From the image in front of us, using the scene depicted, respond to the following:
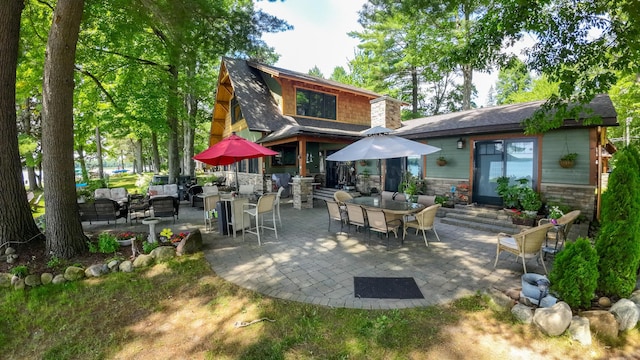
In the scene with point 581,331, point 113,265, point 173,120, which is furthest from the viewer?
point 173,120

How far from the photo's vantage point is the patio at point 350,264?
367 centimetres

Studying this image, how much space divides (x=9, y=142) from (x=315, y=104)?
11.2 m

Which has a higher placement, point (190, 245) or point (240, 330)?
point (190, 245)

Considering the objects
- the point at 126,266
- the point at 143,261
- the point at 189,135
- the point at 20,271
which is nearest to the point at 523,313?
the point at 143,261

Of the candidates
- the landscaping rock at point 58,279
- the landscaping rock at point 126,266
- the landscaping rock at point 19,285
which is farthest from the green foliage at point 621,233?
the landscaping rock at point 19,285

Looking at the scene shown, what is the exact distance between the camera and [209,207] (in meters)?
7.09

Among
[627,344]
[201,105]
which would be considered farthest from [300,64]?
[627,344]

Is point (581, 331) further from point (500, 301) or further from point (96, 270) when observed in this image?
point (96, 270)

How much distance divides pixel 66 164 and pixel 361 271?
5.44 meters

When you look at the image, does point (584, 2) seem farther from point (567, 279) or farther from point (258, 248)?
point (258, 248)

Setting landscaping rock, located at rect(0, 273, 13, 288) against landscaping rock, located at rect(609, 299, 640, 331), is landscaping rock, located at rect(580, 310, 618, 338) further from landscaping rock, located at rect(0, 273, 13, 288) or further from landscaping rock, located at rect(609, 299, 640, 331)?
landscaping rock, located at rect(0, 273, 13, 288)

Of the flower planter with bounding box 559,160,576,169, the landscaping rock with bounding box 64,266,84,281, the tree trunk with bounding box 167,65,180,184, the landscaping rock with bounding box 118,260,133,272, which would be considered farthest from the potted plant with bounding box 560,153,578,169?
the tree trunk with bounding box 167,65,180,184

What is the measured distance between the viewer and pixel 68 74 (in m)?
4.60

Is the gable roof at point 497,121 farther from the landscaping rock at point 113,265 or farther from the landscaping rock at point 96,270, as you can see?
the landscaping rock at point 96,270
